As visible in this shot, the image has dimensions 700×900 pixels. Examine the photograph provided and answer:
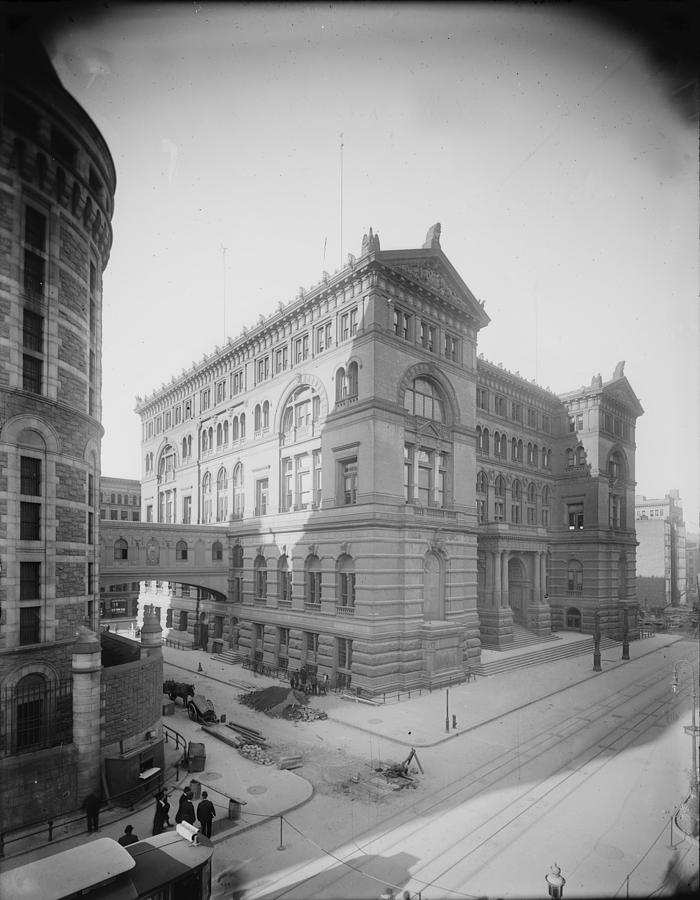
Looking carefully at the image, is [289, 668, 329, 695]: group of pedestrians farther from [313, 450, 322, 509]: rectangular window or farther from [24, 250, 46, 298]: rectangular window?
[24, 250, 46, 298]: rectangular window

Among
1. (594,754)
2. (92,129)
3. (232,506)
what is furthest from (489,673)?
(92,129)

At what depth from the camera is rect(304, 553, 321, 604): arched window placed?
33125 millimetres

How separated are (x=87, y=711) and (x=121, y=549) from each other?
20.6 m

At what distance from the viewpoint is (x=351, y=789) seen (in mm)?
17922

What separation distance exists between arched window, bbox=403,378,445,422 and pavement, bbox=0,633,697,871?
1532 cm

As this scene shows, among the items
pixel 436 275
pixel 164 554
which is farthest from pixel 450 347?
pixel 164 554

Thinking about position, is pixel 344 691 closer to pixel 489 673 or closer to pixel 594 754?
pixel 489 673

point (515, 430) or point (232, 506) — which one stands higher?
point (515, 430)

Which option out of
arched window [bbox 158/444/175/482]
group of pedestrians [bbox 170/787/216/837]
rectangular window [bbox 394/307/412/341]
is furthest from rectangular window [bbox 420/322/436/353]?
arched window [bbox 158/444/175/482]

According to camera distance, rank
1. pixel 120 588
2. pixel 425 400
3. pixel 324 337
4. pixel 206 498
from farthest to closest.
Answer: pixel 120 588 → pixel 206 498 → pixel 324 337 → pixel 425 400

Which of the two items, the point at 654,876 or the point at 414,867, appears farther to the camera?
the point at 414,867

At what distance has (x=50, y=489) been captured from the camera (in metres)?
18.4

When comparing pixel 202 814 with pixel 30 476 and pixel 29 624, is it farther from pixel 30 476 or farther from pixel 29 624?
pixel 30 476

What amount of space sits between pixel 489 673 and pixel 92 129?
32.5 metres
